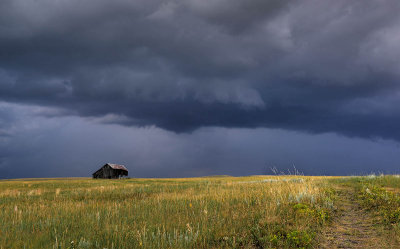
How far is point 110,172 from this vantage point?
83.6m

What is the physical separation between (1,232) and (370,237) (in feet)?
30.8

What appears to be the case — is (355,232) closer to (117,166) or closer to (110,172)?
(110,172)

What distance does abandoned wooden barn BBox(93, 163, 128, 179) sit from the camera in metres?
83.4

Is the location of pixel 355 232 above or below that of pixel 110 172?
above

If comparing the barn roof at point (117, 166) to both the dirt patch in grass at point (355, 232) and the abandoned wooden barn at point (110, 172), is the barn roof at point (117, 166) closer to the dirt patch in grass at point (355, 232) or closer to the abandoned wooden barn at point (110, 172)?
the abandoned wooden barn at point (110, 172)

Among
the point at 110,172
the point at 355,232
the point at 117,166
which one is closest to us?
the point at 355,232

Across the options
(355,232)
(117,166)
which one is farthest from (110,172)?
(355,232)

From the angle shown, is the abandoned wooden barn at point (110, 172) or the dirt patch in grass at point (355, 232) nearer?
the dirt patch in grass at point (355, 232)

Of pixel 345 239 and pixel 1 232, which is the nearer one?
pixel 345 239

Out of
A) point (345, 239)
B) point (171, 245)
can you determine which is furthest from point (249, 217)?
point (171, 245)

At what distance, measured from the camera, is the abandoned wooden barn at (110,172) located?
83.4 metres

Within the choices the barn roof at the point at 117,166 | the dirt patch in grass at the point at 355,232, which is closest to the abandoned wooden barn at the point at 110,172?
the barn roof at the point at 117,166

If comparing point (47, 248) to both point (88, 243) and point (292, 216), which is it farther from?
point (292, 216)

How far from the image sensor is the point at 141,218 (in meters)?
8.50
